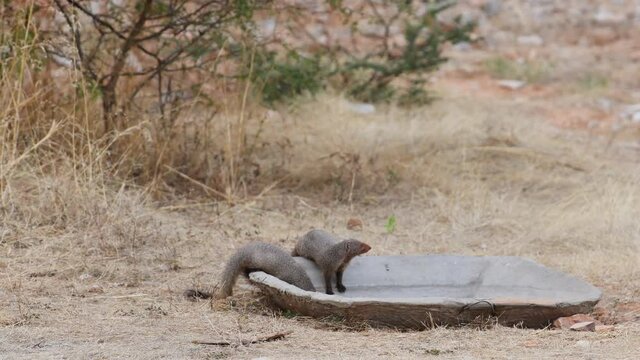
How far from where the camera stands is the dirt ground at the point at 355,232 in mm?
4262

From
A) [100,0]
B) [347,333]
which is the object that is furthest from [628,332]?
[100,0]

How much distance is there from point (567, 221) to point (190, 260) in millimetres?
2230

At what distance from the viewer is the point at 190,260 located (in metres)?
5.72

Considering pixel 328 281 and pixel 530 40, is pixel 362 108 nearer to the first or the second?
pixel 328 281

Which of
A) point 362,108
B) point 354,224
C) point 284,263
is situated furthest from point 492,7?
point 284,263

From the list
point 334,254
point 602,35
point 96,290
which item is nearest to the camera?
point 334,254

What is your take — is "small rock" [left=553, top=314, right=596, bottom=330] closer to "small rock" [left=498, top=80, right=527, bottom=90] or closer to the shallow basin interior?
the shallow basin interior

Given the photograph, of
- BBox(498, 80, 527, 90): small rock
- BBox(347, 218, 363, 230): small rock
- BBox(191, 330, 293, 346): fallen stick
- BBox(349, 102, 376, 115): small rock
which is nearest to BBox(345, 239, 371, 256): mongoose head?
BBox(191, 330, 293, 346): fallen stick

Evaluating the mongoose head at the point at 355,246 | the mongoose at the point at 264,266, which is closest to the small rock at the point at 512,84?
the mongoose head at the point at 355,246

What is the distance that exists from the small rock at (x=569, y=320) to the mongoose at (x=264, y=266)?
102cm

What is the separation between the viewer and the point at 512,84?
12305mm

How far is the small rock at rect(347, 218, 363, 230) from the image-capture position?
668 cm

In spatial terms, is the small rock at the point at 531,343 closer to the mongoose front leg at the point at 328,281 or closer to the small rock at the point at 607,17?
the mongoose front leg at the point at 328,281

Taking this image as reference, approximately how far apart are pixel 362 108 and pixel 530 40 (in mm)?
5904
